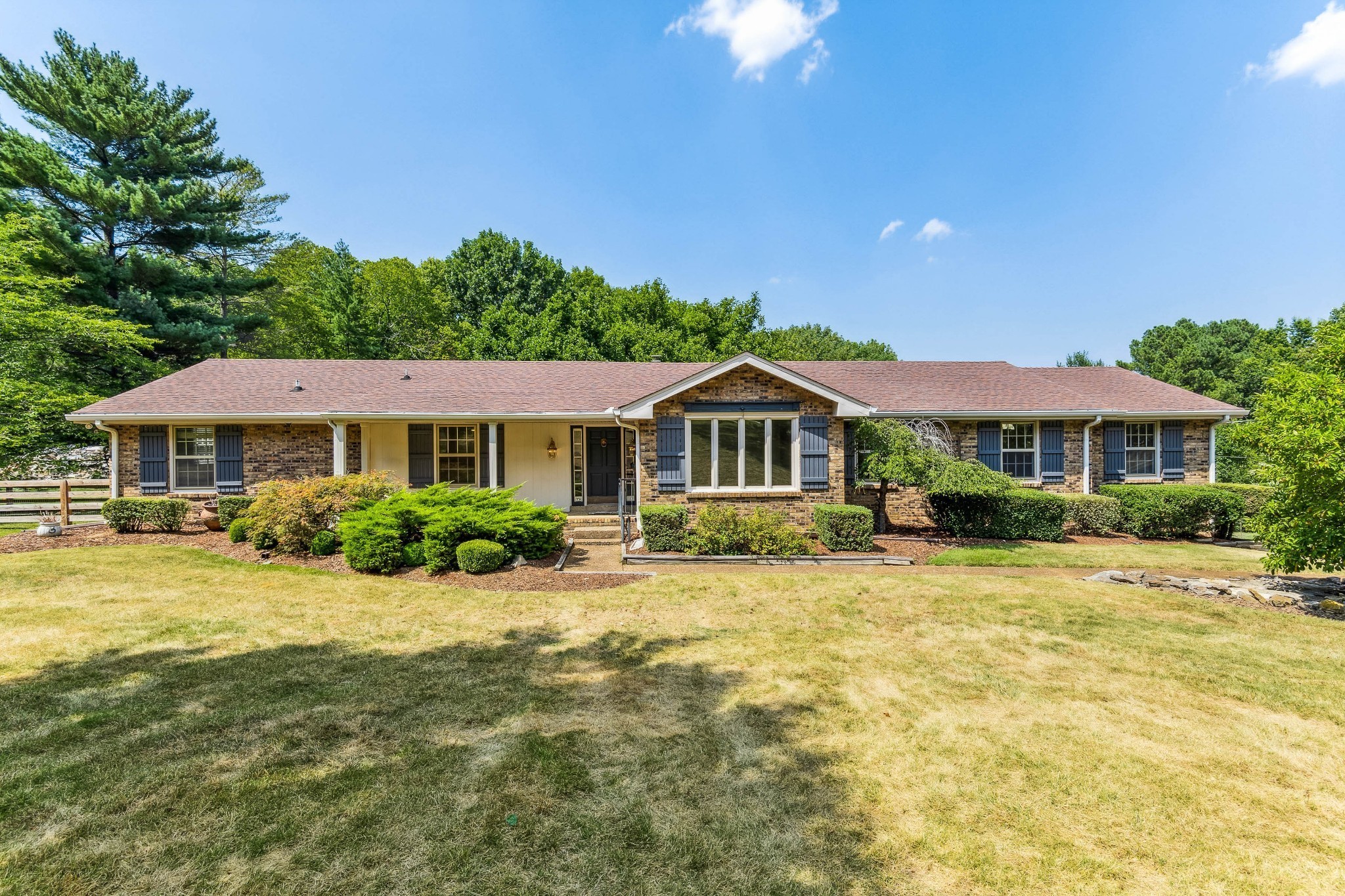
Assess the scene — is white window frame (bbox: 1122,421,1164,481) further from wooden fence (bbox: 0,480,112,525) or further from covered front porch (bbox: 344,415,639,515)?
wooden fence (bbox: 0,480,112,525)

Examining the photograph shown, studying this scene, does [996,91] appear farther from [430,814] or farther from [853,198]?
[430,814]

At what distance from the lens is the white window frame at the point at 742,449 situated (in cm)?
1130

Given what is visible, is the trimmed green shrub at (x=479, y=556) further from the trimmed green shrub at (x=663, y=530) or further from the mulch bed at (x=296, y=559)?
the trimmed green shrub at (x=663, y=530)

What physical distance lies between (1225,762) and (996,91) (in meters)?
19.8

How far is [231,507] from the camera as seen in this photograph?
38.5 feet

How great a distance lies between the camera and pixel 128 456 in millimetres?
12641

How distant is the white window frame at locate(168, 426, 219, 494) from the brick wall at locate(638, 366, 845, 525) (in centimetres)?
1045

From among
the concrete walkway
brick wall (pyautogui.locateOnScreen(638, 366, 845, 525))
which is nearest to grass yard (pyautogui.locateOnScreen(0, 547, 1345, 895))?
the concrete walkway

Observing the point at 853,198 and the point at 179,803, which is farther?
the point at 853,198

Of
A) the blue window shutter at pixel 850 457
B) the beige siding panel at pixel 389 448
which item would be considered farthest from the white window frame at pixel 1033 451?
the beige siding panel at pixel 389 448

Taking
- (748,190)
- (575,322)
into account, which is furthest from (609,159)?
(575,322)

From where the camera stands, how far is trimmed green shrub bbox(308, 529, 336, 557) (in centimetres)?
958

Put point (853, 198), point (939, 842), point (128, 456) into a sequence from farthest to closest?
point (853, 198), point (128, 456), point (939, 842)

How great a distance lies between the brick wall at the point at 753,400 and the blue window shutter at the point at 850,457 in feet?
2.19
